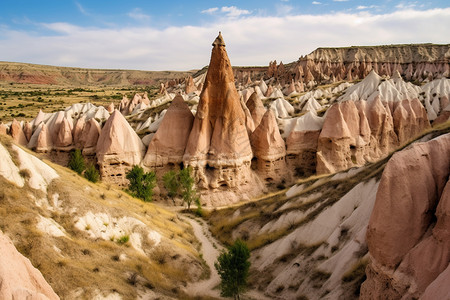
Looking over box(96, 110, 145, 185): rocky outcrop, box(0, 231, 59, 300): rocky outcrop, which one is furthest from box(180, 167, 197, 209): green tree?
box(0, 231, 59, 300): rocky outcrop

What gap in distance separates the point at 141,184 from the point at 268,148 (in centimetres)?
1148

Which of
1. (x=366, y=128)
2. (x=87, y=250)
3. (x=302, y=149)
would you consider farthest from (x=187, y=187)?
(x=366, y=128)

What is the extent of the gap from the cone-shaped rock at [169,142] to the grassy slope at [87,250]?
10702 mm

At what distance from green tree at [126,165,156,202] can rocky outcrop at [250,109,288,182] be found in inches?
392

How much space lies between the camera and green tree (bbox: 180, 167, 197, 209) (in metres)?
25.7

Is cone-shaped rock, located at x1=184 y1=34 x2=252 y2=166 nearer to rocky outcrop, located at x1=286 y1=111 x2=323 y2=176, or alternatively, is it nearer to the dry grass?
the dry grass

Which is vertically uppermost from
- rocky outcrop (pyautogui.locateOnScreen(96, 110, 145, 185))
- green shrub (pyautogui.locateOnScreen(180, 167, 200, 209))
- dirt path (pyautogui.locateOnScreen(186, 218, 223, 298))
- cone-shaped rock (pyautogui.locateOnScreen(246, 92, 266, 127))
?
cone-shaped rock (pyautogui.locateOnScreen(246, 92, 266, 127))

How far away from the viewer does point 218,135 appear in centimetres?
2848

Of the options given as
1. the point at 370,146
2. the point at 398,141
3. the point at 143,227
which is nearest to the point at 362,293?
the point at 143,227

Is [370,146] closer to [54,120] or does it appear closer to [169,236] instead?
[169,236]

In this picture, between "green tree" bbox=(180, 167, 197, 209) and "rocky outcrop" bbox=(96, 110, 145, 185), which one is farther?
"rocky outcrop" bbox=(96, 110, 145, 185)

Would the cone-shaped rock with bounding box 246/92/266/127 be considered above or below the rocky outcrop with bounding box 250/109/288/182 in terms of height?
above

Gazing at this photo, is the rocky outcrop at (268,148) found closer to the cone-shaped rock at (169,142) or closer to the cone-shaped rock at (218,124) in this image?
the cone-shaped rock at (218,124)

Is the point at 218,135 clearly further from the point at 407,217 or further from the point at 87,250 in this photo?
the point at 407,217
